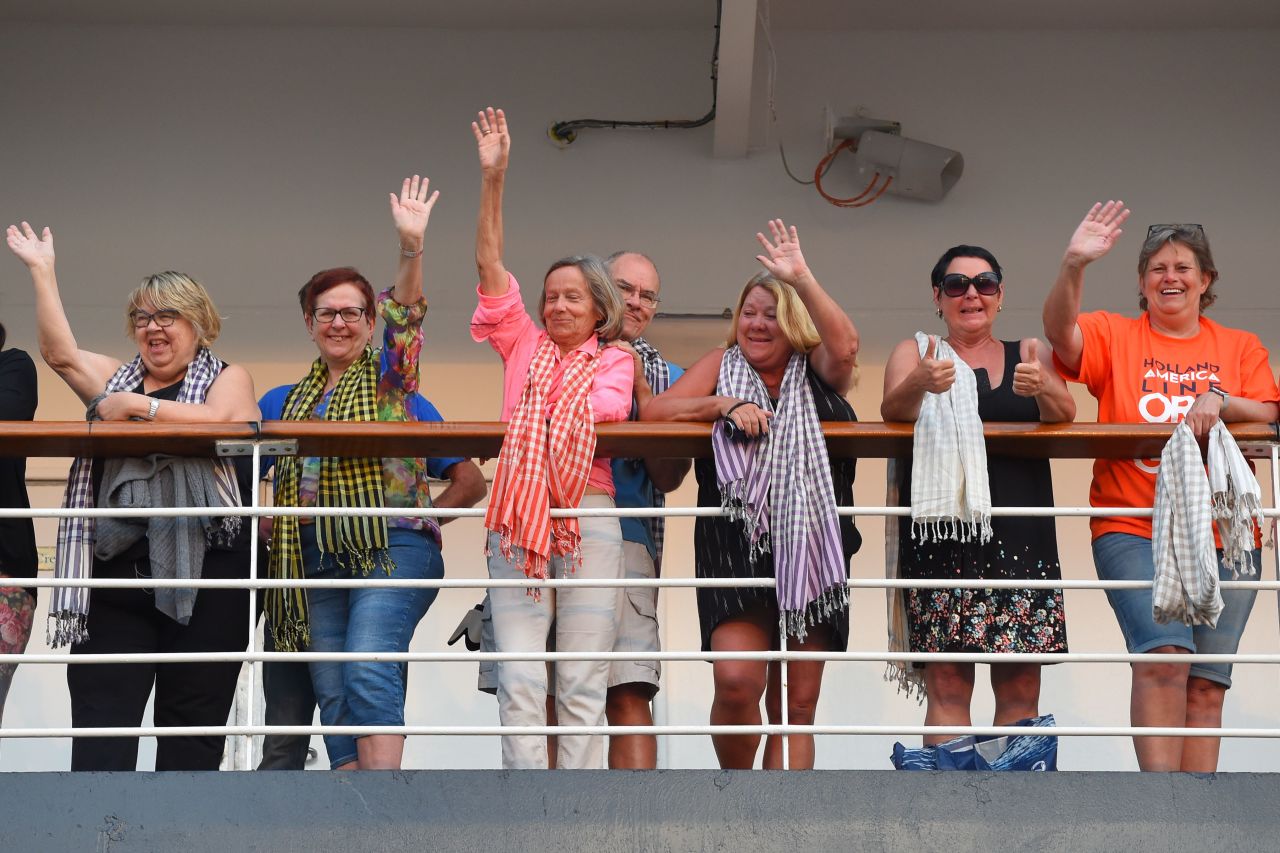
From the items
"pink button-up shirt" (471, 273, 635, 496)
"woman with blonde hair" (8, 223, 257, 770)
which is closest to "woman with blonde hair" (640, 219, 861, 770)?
"pink button-up shirt" (471, 273, 635, 496)

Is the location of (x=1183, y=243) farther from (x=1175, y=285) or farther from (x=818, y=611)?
(x=818, y=611)

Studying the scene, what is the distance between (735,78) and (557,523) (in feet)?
9.73

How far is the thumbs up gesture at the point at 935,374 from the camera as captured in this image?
3883 millimetres

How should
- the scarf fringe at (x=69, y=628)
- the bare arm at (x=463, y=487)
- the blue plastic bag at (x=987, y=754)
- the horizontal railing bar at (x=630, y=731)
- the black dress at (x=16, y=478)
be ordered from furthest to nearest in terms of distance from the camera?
the bare arm at (x=463, y=487)
the black dress at (x=16, y=478)
the scarf fringe at (x=69, y=628)
the blue plastic bag at (x=987, y=754)
the horizontal railing bar at (x=630, y=731)

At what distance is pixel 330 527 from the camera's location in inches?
162

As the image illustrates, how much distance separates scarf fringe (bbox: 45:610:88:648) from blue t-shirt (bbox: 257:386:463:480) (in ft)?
2.31

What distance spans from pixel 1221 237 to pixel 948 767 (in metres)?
3.80

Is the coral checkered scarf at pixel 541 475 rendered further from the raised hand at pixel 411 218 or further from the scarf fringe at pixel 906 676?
the scarf fringe at pixel 906 676

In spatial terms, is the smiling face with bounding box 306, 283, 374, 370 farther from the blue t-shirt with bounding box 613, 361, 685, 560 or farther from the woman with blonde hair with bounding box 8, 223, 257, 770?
the blue t-shirt with bounding box 613, 361, 685, 560

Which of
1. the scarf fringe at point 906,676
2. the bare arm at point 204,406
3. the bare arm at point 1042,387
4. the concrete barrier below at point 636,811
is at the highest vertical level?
the bare arm at point 1042,387

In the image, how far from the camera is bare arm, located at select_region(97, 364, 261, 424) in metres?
4.05

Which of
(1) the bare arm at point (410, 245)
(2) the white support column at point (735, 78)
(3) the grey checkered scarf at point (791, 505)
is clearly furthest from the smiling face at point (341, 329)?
(2) the white support column at point (735, 78)

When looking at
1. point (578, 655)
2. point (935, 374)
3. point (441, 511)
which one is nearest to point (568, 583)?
point (578, 655)

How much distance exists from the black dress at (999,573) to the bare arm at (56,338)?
81.1 inches
